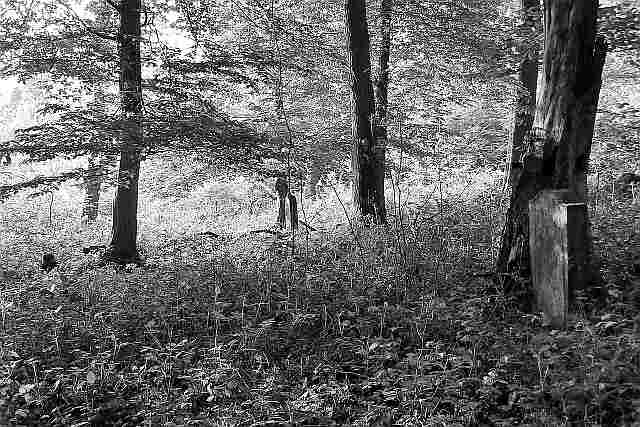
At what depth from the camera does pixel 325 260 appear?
7.75 m

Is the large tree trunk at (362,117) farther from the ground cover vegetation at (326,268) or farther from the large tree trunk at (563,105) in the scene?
the large tree trunk at (563,105)

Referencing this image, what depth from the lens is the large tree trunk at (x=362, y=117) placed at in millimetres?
10406

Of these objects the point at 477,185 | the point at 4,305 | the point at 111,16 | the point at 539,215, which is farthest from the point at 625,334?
the point at 477,185

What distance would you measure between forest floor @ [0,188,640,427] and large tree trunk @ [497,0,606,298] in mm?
1037

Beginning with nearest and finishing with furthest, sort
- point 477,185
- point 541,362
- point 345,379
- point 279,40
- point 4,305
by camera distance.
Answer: point 541,362
point 345,379
point 4,305
point 279,40
point 477,185

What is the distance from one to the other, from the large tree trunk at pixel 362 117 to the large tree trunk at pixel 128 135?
12.9 ft

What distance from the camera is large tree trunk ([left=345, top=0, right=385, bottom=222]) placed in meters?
10.4

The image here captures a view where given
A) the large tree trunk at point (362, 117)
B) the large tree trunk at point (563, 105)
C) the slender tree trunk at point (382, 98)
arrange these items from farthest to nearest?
the large tree trunk at point (362, 117) < the slender tree trunk at point (382, 98) < the large tree trunk at point (563, 105)

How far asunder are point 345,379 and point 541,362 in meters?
1.54

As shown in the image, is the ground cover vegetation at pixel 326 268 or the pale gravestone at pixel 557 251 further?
the pale gravestone at pixel 557 251

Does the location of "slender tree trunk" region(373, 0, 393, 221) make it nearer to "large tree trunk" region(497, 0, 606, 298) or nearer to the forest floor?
the forest floor

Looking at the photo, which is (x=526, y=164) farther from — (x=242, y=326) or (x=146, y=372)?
(x=146, y=372)

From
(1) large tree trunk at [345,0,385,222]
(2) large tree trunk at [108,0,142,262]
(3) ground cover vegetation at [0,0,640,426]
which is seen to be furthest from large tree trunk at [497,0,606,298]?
(2) large tree trunk at [108,0,142,262]

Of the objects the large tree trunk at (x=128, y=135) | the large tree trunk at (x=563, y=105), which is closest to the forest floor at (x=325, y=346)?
the large tree trunk at (x=563, y=105)
